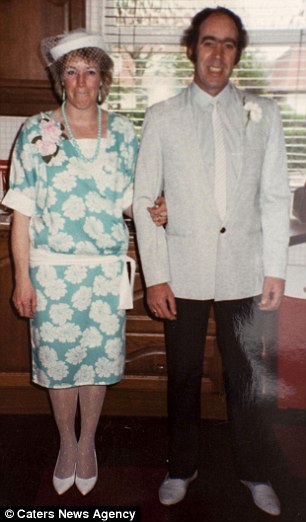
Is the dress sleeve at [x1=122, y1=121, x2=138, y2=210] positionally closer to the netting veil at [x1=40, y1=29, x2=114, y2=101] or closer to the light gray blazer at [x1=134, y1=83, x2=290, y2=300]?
the light gray blazer at [x1=134, y1=83, x2=290, y2=300]

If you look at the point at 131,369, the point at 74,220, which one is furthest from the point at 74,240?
the point at 131,369

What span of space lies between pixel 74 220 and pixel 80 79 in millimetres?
372

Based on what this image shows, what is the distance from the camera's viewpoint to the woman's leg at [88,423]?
1617 millimetres

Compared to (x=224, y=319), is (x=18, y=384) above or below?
below

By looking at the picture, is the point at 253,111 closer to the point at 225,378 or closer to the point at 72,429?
the point at 225,378

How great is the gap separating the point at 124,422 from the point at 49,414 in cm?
30

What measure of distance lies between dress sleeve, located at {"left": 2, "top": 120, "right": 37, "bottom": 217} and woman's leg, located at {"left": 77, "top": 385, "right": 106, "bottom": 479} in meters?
0.57

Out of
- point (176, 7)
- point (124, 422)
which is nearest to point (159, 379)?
point (124, 422)

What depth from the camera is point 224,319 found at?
147cm

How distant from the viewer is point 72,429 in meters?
1.63

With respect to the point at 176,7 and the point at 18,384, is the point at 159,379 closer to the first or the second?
the point at 18,384

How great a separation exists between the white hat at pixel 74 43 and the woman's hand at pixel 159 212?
0.45m

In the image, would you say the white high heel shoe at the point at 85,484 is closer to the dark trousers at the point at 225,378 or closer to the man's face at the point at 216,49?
the dark trousers at the point at 225,378

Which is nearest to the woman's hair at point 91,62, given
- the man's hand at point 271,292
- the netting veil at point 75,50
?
the netting veil at point 75,50
